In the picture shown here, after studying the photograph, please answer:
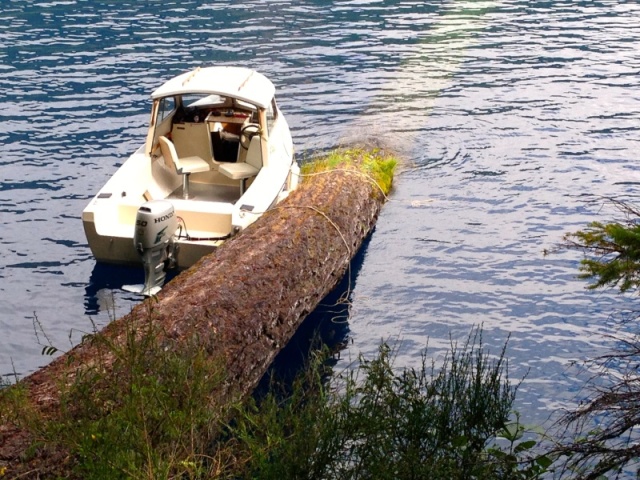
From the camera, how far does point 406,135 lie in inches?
720

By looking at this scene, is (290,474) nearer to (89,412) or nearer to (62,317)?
(89,412)

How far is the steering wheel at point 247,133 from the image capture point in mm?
14773

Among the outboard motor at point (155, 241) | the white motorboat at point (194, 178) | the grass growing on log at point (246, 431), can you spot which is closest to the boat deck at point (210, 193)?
the white motorboat at point (194, 178)

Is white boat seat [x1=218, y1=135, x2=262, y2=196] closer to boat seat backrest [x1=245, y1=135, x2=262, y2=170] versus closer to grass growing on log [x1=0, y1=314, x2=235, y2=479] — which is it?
boat seat backrest [x1=245, y1=135, x2=262, y2=170]

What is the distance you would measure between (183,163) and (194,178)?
A: 53 cm

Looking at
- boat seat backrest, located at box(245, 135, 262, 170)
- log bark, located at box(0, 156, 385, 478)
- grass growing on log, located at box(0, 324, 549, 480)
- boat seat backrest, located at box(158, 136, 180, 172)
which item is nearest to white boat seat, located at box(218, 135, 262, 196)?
boat seat backrest, located at box(245, 135, 262, 170)

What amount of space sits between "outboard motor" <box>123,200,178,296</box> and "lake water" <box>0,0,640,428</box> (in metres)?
0.48

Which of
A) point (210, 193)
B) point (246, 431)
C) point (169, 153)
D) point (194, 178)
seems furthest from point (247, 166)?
point (246, 431)

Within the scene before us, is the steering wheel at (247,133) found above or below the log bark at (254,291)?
above

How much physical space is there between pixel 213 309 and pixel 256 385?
1.05m

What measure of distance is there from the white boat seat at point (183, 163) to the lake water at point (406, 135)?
180cm

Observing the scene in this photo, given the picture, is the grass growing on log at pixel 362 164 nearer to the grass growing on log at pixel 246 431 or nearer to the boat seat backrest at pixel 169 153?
the boat seat backrest at pixel 169 153

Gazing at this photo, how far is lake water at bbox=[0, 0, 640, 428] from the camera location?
11.9m

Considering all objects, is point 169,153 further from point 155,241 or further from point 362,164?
point 362,164
